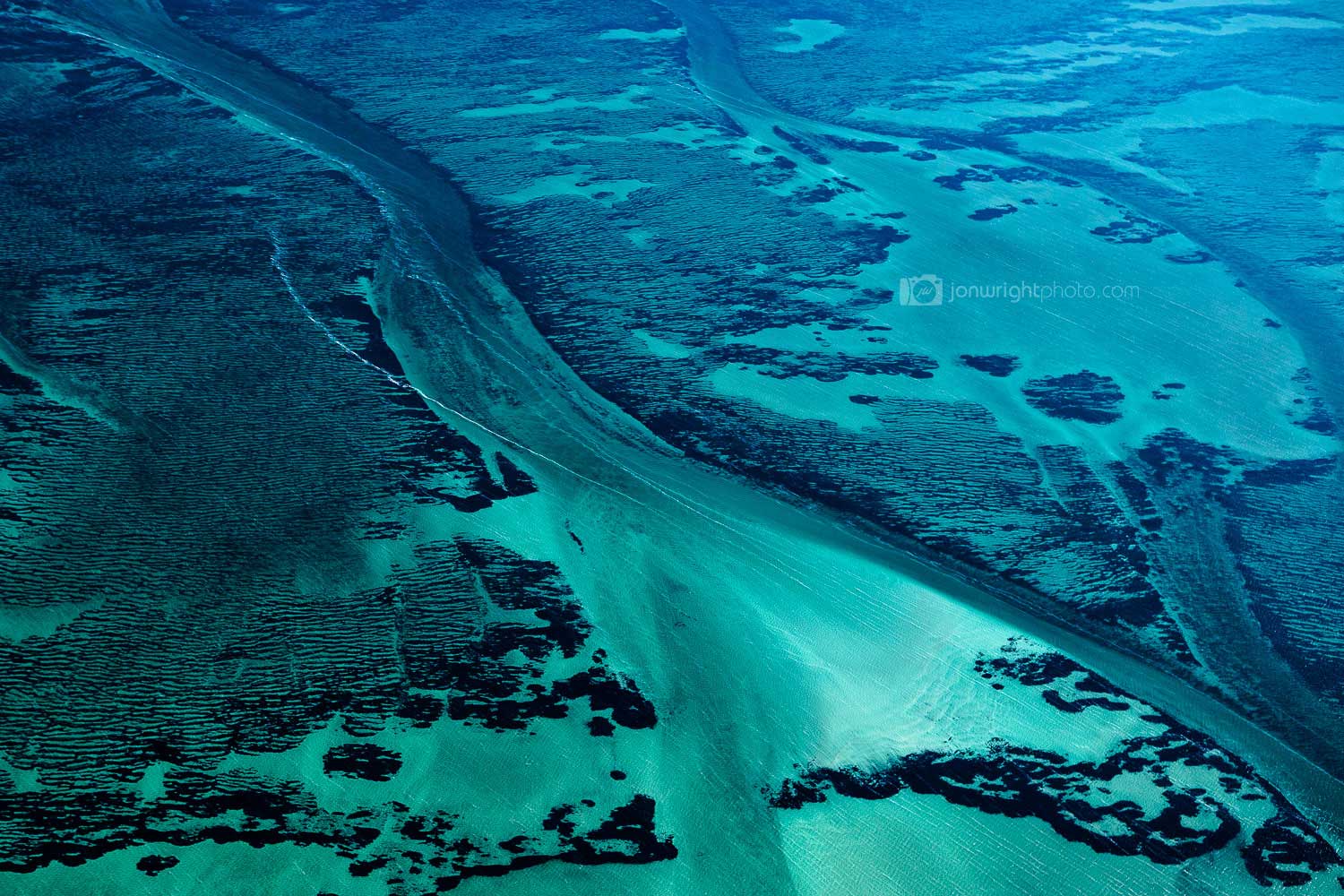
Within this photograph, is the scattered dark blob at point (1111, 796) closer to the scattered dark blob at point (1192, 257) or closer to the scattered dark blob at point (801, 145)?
the scattered dark blob at point (1192, 257)

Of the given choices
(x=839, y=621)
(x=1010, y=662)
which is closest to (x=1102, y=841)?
(x=1010, y=662)

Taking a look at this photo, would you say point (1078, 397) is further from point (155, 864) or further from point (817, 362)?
point (155, 864)

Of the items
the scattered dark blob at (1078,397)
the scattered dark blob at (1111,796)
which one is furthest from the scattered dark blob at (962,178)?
the scattered dark blob at (1111,796)

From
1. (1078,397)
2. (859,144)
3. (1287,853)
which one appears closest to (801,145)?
(859,144)

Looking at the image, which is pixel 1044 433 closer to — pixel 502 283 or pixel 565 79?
pixel 502 283

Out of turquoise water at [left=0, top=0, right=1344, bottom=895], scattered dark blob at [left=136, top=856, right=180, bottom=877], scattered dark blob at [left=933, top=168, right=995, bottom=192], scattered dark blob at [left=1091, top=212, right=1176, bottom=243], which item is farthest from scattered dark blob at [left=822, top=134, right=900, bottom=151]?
scattered dark blob at [left=136, top=856, right=180, bottom=877]
